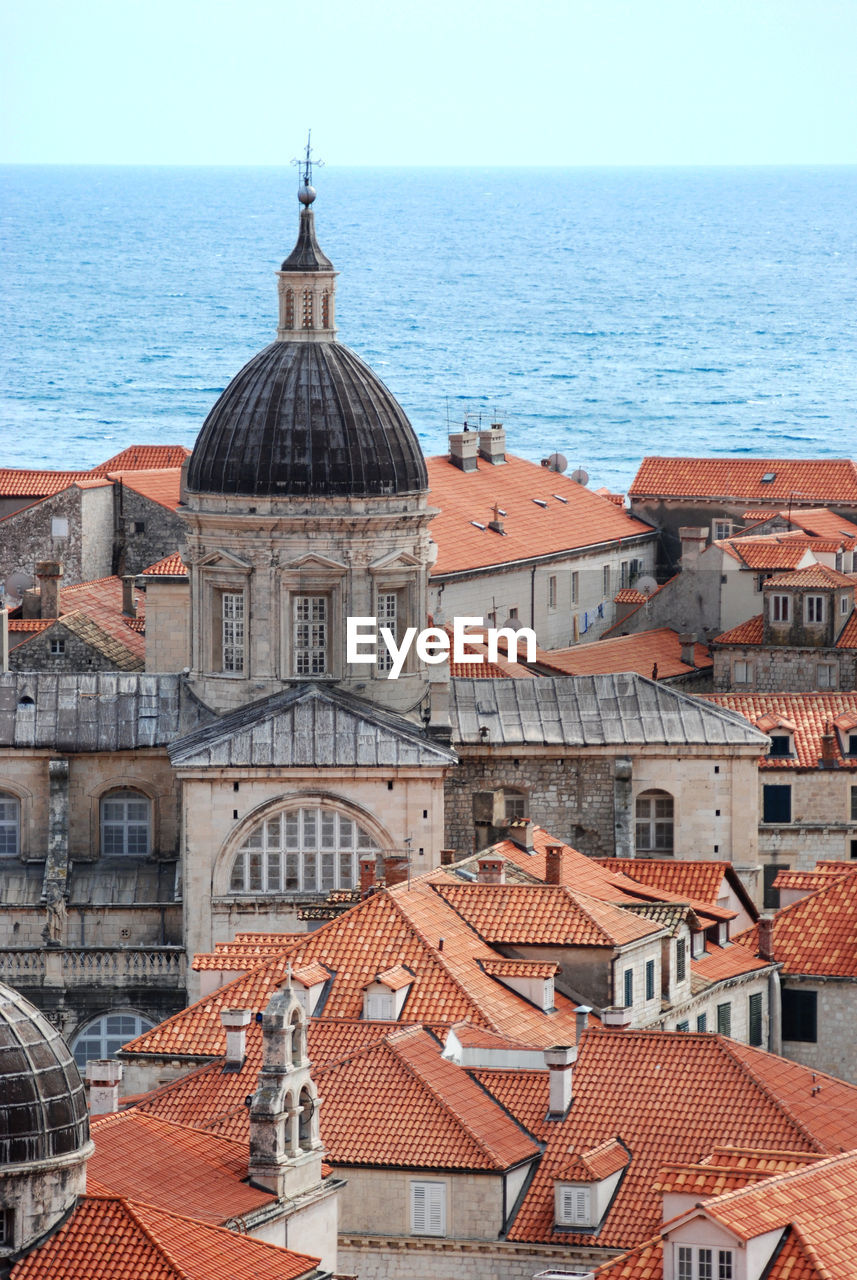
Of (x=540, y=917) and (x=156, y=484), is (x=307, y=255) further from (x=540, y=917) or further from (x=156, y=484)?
(x=156, y=484)

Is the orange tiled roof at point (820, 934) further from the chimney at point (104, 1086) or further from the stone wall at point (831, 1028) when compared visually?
the chimney at point (104, 1086)

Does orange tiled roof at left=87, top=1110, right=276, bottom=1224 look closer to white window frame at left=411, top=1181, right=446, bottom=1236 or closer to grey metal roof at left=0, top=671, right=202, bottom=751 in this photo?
white window frame at left=411, top=1181, right=446, bottom=1236

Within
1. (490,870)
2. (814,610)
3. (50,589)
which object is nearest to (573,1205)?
(490,870)

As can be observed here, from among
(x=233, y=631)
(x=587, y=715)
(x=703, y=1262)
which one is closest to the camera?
(x=703, y=1262)

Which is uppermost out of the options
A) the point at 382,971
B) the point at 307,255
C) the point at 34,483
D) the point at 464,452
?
the point at 307,255

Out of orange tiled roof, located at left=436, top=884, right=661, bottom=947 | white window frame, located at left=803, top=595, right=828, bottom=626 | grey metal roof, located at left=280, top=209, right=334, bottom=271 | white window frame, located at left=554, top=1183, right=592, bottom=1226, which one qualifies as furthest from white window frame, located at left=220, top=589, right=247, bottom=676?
white window frame, located at left=803, top=595, right=828, bottom=626

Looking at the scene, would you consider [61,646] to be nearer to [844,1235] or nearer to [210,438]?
[210,438]

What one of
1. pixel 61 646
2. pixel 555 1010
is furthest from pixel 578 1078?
pixel 61 646
